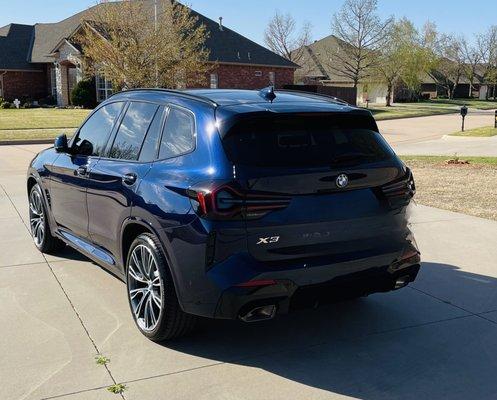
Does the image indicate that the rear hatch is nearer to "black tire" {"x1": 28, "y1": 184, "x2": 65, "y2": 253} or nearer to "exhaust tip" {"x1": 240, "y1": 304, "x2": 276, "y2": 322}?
"exhaust tip" {"x1": 240, "y1": 304, "x2": 276, "y2": 322}

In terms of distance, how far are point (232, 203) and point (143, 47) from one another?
24904 millimetres

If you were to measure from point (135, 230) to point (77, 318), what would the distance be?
3.01 feet

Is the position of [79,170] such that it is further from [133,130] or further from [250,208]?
[250,208]

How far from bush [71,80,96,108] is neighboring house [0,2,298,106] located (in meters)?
0.41

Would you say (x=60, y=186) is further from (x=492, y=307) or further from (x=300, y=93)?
(x=492, y=307)

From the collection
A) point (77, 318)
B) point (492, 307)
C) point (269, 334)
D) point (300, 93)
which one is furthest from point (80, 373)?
point (492, 307)

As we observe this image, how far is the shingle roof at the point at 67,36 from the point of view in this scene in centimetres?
4191

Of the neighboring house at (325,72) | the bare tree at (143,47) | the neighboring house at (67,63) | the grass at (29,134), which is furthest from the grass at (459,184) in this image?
the neighboring house at (325,72)

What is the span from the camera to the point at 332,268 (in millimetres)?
3791

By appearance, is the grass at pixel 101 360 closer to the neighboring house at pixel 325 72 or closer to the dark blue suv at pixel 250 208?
the dark blue suv at pixel 250 208

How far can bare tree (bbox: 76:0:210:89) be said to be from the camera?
26.9m

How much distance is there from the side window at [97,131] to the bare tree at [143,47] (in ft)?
71.8

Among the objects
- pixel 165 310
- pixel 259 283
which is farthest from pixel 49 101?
pixel 259 283

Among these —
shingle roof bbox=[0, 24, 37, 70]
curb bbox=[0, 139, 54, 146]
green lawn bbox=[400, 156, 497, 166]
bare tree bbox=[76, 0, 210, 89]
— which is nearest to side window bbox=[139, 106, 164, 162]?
green lawn bbox=[400, 156, 497, 166]
